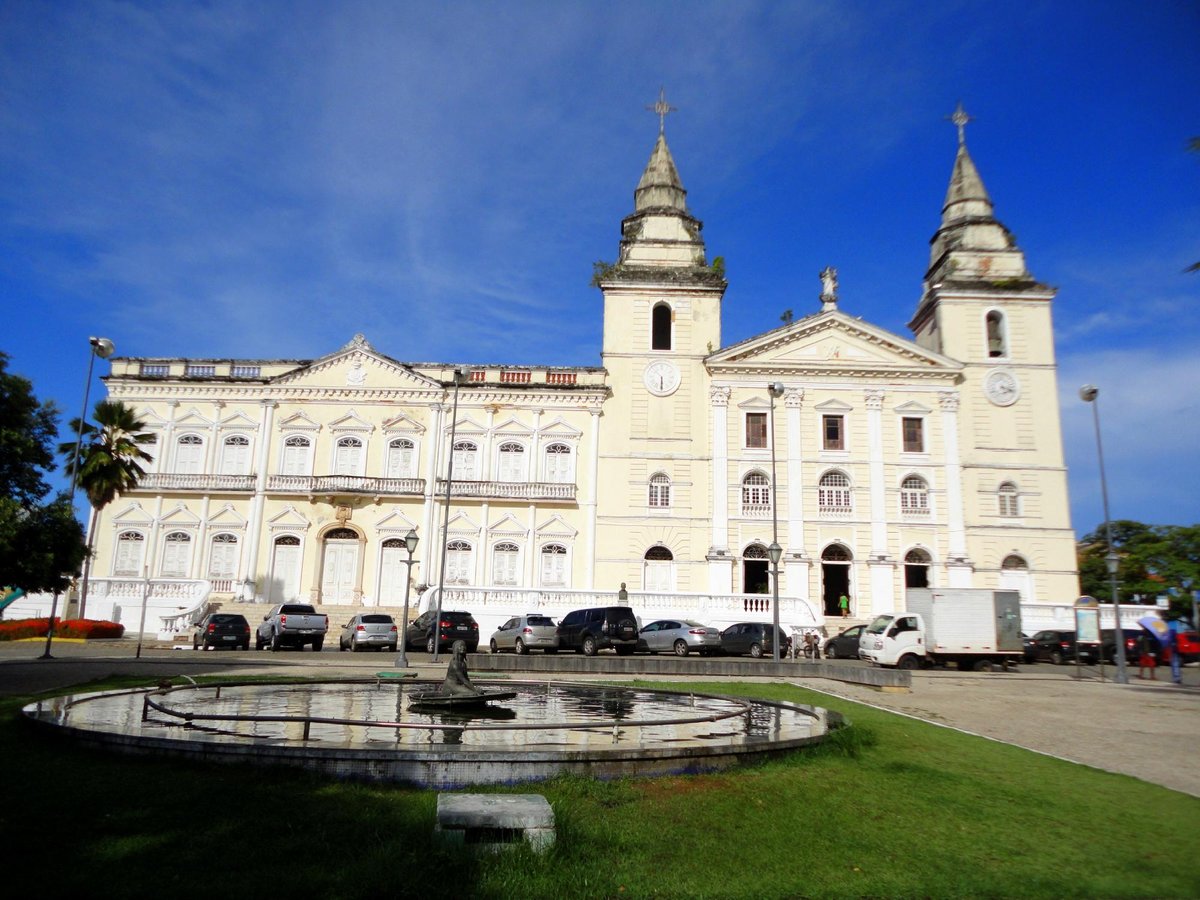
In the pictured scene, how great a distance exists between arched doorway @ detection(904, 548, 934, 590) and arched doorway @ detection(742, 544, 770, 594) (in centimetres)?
638

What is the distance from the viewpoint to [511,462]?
40.7 metres

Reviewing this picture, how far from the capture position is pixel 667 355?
4109cm

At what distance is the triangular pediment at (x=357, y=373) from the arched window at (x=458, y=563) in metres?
7.62

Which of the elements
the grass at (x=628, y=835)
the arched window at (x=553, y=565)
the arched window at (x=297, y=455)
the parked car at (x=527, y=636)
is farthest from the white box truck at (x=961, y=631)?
the arched window at (x=297, y=455)

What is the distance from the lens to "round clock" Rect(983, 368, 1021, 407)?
40.6 m

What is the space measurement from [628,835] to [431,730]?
3.45 metres

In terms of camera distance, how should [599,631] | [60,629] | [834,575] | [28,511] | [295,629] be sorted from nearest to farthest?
1. [28,511]
2. [599,631]
3. [295,629]
4. [60,629]
5. [834,575]

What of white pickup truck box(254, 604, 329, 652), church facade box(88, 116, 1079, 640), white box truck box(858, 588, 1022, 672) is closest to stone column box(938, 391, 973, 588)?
church facade box(88, 116, 1079, 640)

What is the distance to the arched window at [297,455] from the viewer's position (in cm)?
4031

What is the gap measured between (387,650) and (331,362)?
1686 cm

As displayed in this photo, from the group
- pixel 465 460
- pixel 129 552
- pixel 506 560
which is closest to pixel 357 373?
pixel 465 460

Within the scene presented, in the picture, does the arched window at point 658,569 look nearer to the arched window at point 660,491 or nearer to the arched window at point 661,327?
the arched window at point 660,491

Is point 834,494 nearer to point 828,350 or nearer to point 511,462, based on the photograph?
point 828,350

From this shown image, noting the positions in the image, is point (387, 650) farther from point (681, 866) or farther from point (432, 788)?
point (681, 866)
